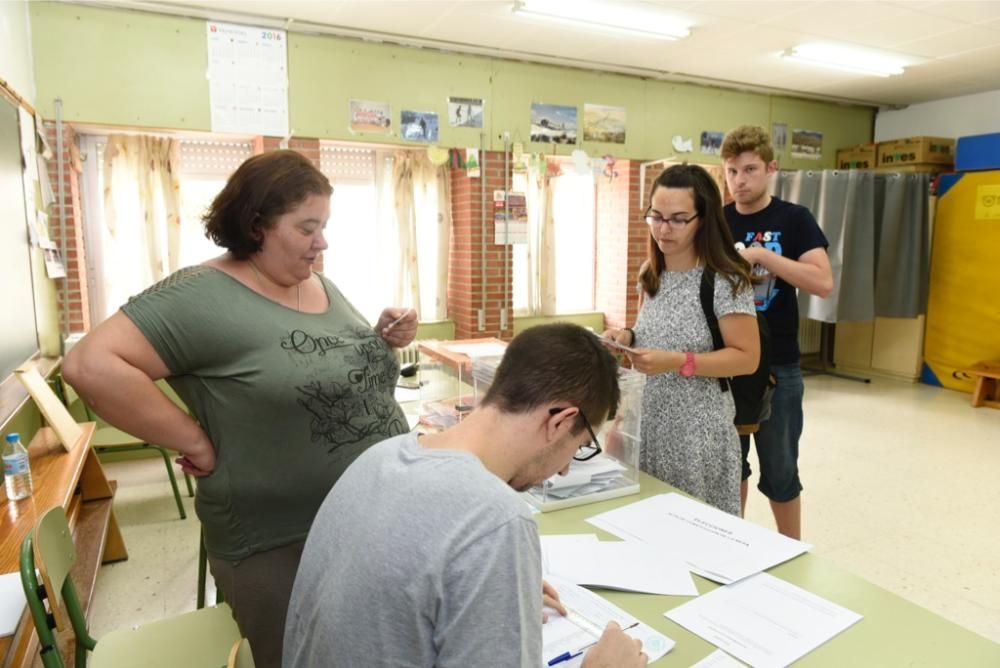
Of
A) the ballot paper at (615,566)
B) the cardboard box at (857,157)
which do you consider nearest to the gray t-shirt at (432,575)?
the ballot paper at (615,566)

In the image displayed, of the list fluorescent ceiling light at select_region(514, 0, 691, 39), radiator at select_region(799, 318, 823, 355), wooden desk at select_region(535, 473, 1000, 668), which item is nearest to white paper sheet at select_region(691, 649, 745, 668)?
wooden desk at select_region(535, 473, 1000, 668)

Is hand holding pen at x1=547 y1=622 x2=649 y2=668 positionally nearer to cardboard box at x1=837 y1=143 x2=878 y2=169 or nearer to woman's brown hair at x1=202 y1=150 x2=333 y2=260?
woman's brown hair at x1=202 y1=150 x2=333 y2=260

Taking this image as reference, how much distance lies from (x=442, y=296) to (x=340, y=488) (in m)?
4.19

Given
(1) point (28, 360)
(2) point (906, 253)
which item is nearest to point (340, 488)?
(1) point (28, 360)

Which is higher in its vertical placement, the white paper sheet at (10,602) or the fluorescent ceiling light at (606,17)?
the fluorescent ceiling light at (606,17)

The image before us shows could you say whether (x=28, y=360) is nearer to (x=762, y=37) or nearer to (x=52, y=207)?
(x=52, y=207)

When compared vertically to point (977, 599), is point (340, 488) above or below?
above

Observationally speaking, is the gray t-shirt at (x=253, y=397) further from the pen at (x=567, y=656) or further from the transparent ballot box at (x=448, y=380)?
the transparent ballot box at (x=448, y=380)

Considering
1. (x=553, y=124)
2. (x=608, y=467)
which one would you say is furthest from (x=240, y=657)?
(x=553, y=124)

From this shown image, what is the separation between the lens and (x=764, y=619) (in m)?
1.10

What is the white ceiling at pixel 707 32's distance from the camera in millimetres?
3668

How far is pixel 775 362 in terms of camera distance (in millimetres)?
2113

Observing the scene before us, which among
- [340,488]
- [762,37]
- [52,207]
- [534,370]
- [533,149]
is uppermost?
[762,37]

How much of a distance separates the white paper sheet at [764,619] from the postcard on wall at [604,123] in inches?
169
